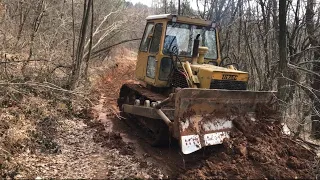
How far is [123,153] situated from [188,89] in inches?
75.5

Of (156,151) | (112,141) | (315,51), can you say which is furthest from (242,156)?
(315,51)

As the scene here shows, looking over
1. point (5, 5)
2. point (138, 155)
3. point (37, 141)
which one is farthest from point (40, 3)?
point (138, 155)

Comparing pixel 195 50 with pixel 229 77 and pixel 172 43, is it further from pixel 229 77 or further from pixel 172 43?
pixel 229 77

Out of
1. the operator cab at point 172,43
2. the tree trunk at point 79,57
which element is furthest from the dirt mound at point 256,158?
the tree trunk at point 79,57

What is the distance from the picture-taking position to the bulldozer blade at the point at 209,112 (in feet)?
18.9

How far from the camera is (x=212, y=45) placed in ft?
26.4

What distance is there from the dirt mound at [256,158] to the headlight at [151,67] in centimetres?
238

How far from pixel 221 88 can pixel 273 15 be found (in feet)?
24.5

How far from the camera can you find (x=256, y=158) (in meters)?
5.54

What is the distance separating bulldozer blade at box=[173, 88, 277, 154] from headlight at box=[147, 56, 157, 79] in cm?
203

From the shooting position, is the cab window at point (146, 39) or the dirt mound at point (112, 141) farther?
the cab window at point (146, 39)

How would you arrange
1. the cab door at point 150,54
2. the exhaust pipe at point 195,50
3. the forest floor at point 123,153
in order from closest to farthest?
the forest floor at point 123,153 < the exhaust pipe at point 195,50 < the cab door at point 150,54

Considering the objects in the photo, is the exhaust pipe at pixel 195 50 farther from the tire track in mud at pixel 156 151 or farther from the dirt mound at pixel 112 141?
the dirt mound at pixel 112 141

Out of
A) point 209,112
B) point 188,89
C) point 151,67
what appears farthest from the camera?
point 151,67
